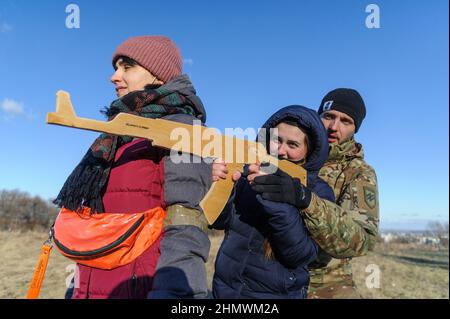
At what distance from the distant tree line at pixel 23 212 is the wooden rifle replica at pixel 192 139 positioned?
24542 mm

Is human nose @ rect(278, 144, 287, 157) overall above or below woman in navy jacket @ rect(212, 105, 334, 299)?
above

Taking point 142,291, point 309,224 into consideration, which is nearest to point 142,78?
point 142,291

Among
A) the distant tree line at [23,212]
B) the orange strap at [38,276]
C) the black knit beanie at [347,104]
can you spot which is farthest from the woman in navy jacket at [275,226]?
the distant tree line at [23,212]

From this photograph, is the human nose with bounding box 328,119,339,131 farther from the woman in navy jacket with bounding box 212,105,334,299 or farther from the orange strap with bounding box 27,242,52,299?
the orange strap with bounding box 27,242,52,299

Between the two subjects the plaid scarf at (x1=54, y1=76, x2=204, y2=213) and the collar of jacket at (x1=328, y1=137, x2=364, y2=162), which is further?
the collar of jacket at (x1=328, y1=137, x2=364, y2=162)

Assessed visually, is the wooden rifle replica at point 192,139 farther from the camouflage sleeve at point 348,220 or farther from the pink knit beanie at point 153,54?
the pink knit beanie at point 153,54

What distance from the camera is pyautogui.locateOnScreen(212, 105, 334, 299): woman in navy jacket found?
2.37m

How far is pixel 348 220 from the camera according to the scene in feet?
8.60

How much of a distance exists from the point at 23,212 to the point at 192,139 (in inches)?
1157

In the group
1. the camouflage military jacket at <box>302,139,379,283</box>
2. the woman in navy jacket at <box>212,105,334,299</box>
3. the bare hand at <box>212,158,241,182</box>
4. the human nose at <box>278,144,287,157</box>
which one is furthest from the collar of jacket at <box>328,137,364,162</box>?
the bare hand at <box>212,158,241,182</box>

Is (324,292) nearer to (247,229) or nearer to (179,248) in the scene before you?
(247,229)

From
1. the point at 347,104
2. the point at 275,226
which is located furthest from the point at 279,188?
the point at 347,104

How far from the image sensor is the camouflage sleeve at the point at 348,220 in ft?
8.06
